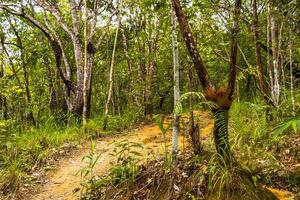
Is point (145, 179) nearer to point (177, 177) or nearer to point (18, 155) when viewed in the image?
point (177, 177)

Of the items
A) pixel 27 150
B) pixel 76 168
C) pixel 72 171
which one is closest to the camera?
pixel 72 171

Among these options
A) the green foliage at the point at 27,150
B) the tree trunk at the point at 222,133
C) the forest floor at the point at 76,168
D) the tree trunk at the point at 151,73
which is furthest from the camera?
the tree trunk at the point at 151,73

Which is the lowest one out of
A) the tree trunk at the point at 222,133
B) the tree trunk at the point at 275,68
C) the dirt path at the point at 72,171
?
the dirt path at the point at 72,171

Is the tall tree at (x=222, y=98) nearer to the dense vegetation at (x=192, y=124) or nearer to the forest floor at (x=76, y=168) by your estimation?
the dense vegetation at (x=192, y=124)

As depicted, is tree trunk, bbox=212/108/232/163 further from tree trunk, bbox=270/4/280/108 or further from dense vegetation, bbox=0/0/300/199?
tree trunk, bbox=270/4/280/108

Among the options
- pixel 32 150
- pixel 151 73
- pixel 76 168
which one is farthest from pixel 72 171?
pixel 151 73

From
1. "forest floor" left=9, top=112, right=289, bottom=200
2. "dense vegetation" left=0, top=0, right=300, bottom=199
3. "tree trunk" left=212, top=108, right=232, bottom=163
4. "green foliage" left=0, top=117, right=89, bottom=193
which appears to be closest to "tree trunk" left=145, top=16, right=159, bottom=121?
"dense vegetation" left=0, top=0, right=300, bottom=199

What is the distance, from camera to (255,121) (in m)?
7.77

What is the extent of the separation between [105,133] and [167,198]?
18.0ft

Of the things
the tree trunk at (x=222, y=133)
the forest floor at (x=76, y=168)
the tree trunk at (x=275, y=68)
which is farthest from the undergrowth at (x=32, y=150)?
the tree trunk at (x=275, y=68)

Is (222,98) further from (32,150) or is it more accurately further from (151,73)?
(151,73)

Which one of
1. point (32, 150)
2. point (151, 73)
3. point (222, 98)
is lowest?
point (32, 150)

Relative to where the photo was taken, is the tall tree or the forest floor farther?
the forest floor

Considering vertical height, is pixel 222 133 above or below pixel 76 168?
above
